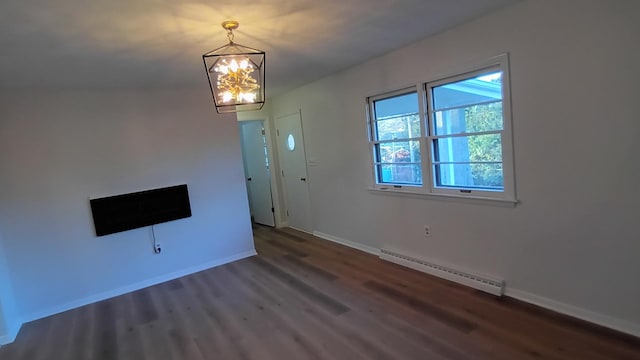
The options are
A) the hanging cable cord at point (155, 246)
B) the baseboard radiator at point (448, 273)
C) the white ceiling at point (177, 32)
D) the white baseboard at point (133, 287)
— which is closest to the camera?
the white ceiling at point (177, 32)

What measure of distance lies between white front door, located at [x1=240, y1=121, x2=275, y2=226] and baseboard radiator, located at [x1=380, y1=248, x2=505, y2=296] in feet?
9.38

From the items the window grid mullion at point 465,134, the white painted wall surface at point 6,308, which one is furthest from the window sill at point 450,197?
the white painted wall surface at point 6,308

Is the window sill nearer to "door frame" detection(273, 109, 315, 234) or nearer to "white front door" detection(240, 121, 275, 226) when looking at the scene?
"door frame" detection(273, 109, 315, 234)

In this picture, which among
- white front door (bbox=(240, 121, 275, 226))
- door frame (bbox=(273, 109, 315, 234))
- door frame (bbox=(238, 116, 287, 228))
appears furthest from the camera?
white front door (bbox=(240, 121, 275, 226))

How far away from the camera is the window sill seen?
2.95 meters

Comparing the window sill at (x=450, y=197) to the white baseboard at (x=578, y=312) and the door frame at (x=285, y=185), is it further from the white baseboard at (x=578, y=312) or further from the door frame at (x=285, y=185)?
the door frame at (x=285, y=185)

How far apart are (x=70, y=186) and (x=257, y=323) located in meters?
2.59

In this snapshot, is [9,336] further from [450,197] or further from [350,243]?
[450,197]

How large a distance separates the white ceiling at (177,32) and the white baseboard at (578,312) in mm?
2326

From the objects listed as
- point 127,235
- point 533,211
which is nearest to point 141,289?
point 127,235

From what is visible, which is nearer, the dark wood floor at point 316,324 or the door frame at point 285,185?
the dark wood floor at point 316,324

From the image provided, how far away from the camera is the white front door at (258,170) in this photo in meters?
6.31

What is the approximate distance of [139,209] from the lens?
4125 millimetres

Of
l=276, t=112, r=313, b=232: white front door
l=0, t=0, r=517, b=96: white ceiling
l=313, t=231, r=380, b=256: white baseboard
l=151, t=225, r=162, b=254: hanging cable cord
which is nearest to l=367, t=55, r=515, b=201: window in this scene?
l=0, t=0, r=517, b=96: white ceiling
